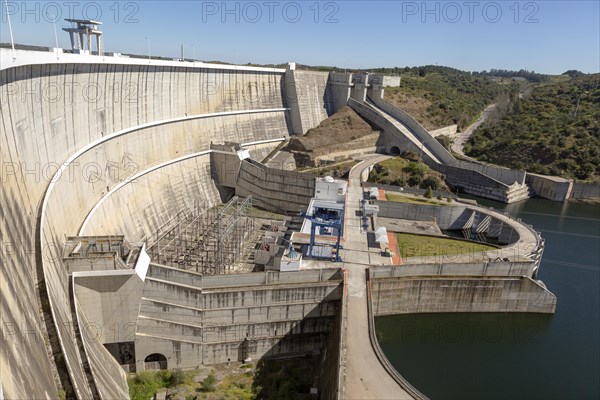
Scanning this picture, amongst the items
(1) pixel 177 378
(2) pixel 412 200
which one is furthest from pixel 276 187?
(1) pixel 177 378

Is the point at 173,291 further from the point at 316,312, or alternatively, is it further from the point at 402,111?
the point at 402,111

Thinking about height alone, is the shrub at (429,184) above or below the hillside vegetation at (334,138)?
below

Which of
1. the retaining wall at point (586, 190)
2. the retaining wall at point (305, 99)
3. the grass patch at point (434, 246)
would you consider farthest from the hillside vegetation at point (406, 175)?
the retaining wall at point (586, 190)

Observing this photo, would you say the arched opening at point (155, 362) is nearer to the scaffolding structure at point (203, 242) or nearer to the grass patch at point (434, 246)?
the scaffolding structure at point (203, 242)

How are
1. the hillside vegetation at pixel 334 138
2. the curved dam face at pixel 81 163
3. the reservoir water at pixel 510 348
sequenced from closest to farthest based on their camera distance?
the curved dam face at pixel 81 163 < the reservoir water at pixel 510 348 < the hillside vegetation at pixel 334 138

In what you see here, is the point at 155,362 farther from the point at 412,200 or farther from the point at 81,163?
the point at 412,200

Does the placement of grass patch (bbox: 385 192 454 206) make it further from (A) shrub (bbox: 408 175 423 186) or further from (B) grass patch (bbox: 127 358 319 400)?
(B) grass patch (bbox: 127 358 319 400)
